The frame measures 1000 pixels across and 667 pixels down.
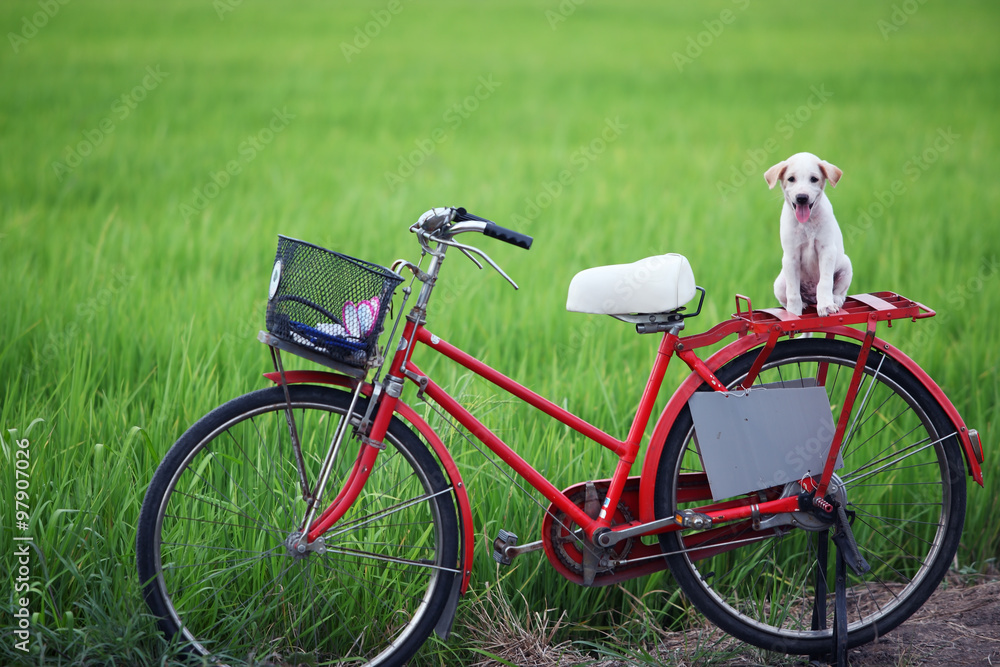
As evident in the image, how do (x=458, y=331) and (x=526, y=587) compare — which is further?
(x=458, y=331)

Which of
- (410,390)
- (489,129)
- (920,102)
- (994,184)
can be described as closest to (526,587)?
(410,390)

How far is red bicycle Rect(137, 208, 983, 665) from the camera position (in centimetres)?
201

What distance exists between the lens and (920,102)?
948cm

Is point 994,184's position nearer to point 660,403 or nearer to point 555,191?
point 555,191

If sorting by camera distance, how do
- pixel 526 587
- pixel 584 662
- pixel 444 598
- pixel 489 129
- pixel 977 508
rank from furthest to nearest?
pixel 489 129 → pixel 977 508 → pixel 526 587 → pixel 584 662 → pixel 444 598

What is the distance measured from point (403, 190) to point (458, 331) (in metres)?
3.01
